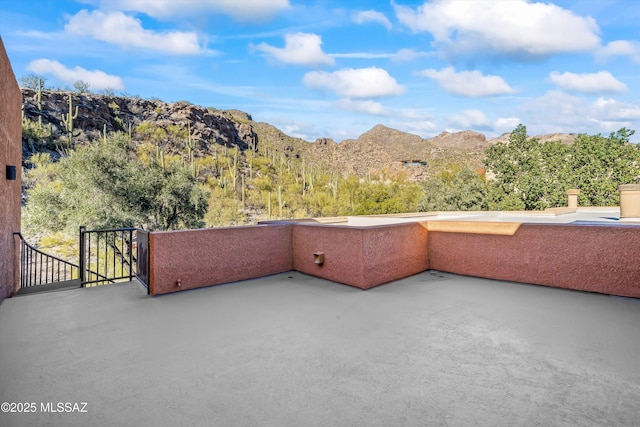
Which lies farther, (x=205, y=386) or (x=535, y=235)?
(x=535, y=235)

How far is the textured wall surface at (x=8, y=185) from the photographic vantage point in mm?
5605

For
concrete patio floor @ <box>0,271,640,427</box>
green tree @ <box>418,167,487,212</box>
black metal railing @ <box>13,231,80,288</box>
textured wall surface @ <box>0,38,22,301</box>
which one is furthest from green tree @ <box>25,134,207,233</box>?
green tree @ <box>418,167,487,212</box>

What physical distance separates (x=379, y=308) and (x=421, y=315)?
24.3 inches

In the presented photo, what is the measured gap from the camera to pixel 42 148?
106ft

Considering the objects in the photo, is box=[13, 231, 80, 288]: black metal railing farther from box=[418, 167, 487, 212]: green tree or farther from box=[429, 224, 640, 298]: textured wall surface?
box=[418, 167, 487, 212]: green tree

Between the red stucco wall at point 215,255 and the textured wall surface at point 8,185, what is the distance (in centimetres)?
246

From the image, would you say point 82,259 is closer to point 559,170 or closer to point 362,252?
point 362,252

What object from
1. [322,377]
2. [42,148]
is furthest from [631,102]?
[42,148]

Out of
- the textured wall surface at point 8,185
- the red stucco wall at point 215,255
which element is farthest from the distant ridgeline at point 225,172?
the red stucco wall at point 215,255

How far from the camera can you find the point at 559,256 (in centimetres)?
565

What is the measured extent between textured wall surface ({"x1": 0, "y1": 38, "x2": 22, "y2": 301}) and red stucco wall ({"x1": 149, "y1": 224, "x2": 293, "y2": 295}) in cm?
246

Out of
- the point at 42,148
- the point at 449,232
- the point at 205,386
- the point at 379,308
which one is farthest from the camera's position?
the point at 42,148

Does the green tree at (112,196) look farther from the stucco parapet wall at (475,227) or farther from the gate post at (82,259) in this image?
the stucco parapet wall at (475,227)

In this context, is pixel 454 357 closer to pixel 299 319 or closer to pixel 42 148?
pixel 299 319
